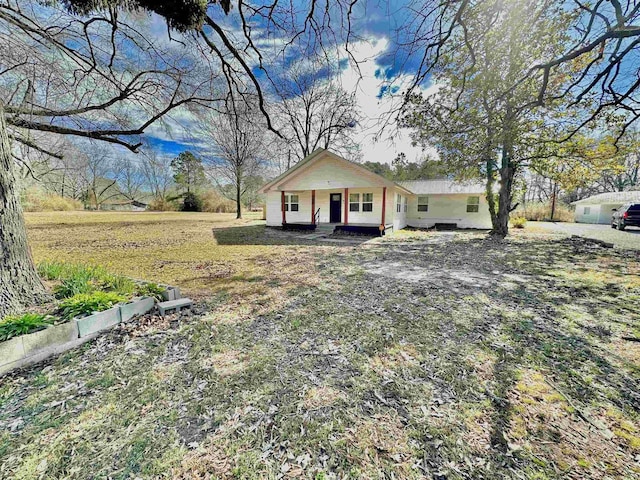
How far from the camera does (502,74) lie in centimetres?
727

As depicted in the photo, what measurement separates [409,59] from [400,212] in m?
14.4

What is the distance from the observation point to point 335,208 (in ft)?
55.4

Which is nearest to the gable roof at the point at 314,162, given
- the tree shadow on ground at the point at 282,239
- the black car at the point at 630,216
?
the tree shadow on ground at the point at 282,239

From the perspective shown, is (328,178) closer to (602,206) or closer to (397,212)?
(397,212)

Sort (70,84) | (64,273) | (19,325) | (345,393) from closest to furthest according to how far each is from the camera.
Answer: (345,393) → (19,325) → (64,273) → (70,84)

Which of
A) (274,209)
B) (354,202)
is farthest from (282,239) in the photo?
(274,209)

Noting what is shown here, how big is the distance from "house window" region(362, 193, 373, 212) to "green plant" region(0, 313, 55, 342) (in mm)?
14438

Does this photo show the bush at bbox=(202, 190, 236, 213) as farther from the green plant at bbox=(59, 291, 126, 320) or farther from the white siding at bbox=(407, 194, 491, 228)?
the green plant at bbox=(59, 291, 126, 320)

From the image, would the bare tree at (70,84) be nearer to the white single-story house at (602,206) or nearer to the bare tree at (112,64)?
the bare tree at (112,64)

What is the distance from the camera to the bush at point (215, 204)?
34750 mm

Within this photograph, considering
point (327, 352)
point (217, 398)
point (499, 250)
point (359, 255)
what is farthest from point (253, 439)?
point (499, 250)

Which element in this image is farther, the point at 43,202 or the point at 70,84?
the point at 43,202

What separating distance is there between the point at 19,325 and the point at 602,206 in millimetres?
36598

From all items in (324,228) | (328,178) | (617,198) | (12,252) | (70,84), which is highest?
(70,84)
